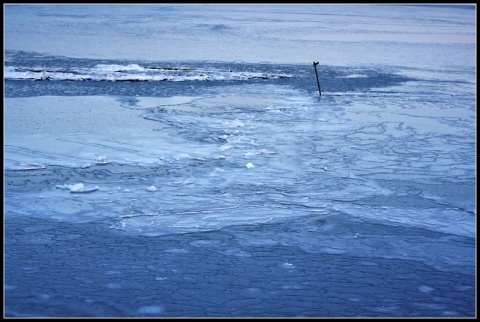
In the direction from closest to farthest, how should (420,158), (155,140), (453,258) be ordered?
(453,258), (420,158), (155,140)

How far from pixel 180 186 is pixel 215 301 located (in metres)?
1.95

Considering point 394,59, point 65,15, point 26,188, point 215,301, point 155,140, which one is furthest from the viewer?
point 65,15

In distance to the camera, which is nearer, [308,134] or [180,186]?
[180,186]

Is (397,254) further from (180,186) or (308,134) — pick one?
(308,134)

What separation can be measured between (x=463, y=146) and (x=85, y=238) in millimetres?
4230

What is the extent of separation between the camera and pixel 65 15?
22.0 m

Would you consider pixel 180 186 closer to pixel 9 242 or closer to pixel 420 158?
pixel 9 242

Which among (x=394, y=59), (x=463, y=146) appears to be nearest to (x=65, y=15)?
(x=394, y=59)

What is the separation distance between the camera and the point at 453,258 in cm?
391

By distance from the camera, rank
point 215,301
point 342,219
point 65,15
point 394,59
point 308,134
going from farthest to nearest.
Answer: point 65,15 → point 394,59 → point 308,134 → point 342,219 → point 215,301

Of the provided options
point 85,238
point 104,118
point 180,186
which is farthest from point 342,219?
point 104,118

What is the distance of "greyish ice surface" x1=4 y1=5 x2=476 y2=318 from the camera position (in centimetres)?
338

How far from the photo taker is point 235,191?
5.02 meters

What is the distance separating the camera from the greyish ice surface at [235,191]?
3.38m
